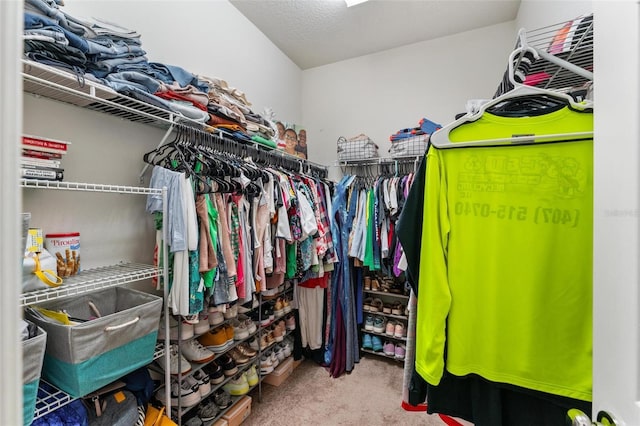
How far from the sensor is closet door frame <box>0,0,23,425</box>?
1.02 ft

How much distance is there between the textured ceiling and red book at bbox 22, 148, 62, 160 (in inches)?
72.3

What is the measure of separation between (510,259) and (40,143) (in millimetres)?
1551

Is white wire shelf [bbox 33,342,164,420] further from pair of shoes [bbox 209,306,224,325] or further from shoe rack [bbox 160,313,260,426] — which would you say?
pair of shoes [bbox 209,306,224,325]

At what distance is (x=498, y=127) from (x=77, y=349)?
152 centimetres

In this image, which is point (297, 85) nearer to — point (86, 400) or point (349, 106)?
point (349, 106)

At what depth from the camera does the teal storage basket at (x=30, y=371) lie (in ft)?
2.43

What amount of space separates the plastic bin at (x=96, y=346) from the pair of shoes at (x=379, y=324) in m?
1.90

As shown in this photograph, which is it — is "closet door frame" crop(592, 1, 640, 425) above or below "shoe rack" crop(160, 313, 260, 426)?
above

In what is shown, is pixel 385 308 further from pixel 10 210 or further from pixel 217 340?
pixel 10 210

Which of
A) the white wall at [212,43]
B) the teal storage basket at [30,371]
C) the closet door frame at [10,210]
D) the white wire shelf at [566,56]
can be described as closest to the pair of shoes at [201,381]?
the teal storage basket at [30,371]

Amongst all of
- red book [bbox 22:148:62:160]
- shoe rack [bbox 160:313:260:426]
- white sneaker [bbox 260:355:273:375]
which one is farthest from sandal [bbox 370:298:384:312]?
red book [bbox 22:148:62:160]

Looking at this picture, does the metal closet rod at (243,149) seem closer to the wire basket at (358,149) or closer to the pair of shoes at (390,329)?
the wire basket at (358,149)

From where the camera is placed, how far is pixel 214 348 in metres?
1.61

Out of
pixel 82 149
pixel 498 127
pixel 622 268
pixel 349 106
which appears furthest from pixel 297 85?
pixel 622 268
